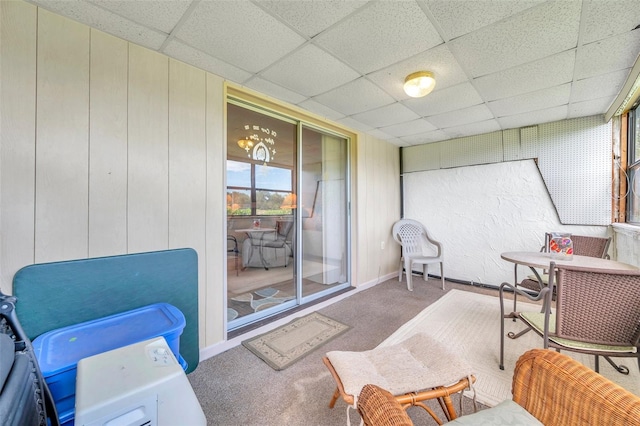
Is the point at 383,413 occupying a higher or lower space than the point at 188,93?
lower

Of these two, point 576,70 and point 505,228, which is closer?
point 576,70

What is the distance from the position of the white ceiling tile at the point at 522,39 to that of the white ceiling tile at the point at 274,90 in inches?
58.1

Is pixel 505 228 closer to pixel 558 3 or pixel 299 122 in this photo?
pixel 558 3

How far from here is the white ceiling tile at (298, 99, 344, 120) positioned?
2.80 m

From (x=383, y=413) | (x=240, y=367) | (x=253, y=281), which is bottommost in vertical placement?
(x=240, y=367)

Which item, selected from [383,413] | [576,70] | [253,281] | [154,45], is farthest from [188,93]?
[576,70]

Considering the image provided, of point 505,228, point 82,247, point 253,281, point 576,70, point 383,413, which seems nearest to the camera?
point 383,413

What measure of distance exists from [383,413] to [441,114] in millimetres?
3259

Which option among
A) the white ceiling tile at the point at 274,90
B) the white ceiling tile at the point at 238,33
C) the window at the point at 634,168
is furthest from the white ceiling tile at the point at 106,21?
the window at the point at 634,168

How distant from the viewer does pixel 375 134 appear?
3.97 metres

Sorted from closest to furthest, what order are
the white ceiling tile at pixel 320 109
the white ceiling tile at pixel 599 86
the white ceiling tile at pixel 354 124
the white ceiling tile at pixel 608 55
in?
the white ceiling tile at pixel 608 55 → the white ceiling tile at pixel 599 86 → the white ceiling tile at pixel 320 109 → the white ceiling tile at pixel 354 124

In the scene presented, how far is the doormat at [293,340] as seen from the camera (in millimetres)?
2051

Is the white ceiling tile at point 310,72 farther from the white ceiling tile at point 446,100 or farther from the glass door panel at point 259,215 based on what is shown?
the white ceiling tile at point 446,100

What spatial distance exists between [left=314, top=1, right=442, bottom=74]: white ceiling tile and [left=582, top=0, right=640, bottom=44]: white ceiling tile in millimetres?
816
